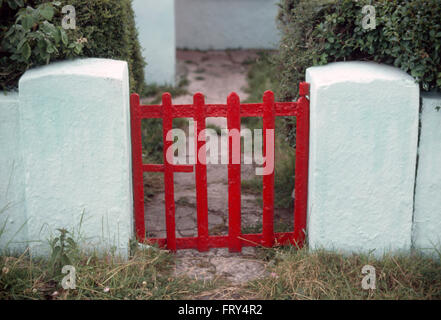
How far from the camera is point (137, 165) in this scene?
4.03m

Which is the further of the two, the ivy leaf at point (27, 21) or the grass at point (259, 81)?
the grass at point (259, 81)

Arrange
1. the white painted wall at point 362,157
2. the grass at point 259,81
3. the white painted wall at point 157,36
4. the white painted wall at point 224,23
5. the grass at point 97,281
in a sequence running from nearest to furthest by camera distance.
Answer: the grass at point 97,281
the white painted wall at point 362,157
the grass at point 259,81
the white painted wall at point 157,36
the white painted wall at point 224,23

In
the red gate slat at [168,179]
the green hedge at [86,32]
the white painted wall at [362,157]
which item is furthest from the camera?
the red gate slat at [168,179]

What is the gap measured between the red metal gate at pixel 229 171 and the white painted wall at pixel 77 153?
26 centimetres

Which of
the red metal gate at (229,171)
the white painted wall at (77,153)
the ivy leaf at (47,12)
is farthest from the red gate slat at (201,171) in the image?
the ivy leaf at (47,12)

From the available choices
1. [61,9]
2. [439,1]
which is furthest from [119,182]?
[439,1]

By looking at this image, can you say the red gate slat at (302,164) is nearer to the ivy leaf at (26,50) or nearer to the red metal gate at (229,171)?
the red metal gate at (229,171)

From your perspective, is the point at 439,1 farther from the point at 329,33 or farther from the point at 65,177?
the point at 65,177

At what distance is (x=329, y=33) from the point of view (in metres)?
3.99

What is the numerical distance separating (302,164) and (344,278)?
92 cm

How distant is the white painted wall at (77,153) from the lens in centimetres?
361

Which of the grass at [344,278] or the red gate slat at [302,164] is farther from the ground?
the red gate slat at [302,164]

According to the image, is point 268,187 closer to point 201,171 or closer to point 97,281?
point 201,171

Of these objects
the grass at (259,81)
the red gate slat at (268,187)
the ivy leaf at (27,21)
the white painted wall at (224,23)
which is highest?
the white painted wall at (224,23)
